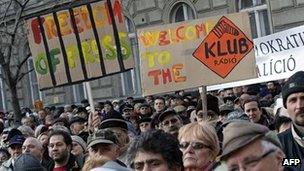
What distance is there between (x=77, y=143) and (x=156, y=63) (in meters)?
2.14

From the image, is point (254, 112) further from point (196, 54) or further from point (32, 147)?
point (32, 147)

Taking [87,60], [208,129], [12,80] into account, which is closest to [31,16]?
[87,60]

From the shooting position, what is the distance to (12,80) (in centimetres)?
1811

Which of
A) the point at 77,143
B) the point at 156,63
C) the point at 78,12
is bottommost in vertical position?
the point at 77,143

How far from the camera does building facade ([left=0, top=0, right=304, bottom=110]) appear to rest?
18.6 metres

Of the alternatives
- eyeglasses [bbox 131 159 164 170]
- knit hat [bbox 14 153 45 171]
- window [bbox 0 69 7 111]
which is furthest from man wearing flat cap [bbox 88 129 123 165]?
window [bbox 0 69 7 111]

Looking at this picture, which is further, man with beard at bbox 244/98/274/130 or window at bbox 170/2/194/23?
window at bbox 170/2/194/23

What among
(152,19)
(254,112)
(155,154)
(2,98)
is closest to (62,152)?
(254,112)

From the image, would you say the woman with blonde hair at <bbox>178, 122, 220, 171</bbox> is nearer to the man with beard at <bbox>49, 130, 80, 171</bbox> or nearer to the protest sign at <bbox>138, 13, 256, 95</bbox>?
the man with beard at <bbox>49, 130, 80, 171</bbox>

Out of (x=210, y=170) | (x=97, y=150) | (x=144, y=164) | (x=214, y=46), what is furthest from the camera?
(x=214, y=46)

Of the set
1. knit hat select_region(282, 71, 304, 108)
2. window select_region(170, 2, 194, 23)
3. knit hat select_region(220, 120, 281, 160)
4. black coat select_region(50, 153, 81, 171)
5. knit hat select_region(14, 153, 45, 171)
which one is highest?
window select_region(170, 2, 194, 23)

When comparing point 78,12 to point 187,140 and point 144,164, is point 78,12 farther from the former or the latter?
point 144,164

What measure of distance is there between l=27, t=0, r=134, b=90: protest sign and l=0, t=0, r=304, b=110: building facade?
931 cm

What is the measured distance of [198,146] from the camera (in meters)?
4.93
